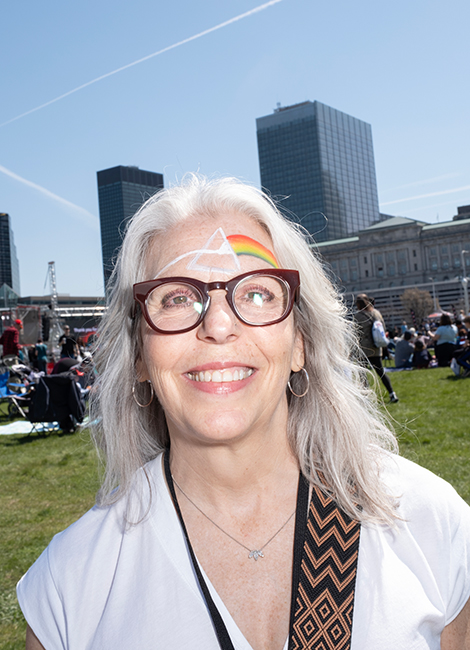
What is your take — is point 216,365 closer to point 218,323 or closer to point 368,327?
point 218,323

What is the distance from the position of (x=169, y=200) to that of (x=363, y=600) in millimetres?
1245

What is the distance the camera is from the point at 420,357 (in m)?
16.2

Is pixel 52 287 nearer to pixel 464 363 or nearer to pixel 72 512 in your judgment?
pixel 464 363

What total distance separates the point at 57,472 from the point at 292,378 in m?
5.79

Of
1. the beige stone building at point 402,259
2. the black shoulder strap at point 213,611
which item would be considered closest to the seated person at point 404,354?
the black shoulder strap at point 213,611

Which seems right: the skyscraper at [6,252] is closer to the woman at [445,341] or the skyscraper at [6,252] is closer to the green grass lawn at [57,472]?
the woman at [445,341]

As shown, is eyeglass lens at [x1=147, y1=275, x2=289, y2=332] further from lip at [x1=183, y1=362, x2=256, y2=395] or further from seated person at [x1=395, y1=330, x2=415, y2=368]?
seated person at [x1=395, y1=330, x2=415, y2=368]

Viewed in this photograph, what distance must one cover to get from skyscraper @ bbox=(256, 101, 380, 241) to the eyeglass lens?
130 metres

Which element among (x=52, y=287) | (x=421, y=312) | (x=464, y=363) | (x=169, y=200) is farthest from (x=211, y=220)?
(x=421, y=312)

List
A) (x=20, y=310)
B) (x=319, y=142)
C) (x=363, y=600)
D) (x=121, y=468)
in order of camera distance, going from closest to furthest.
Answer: (x=363, y=600), (x=121, y=468), (x=20, y=310), (x=319, y=142)

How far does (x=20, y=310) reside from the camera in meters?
30.9

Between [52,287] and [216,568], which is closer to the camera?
[216,568]

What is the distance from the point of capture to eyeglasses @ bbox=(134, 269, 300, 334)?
1.46 meters

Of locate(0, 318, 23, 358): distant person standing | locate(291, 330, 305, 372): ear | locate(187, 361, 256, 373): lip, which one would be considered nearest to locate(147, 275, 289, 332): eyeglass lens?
locate(187, 361, 256, 373): lip
